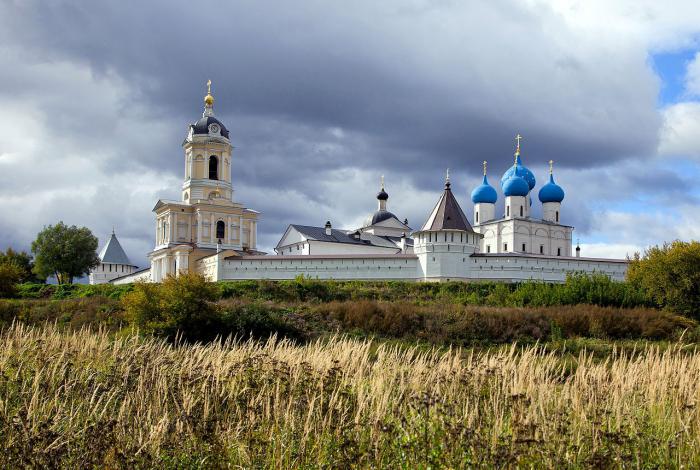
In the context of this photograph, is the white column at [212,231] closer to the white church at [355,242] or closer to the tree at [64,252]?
the white church at [355,242]

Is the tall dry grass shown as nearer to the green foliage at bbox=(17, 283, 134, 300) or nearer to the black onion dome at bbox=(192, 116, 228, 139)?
the green foliage at bbox=(17, 283, 134, 300)

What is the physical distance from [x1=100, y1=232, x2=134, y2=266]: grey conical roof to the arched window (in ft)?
49.7

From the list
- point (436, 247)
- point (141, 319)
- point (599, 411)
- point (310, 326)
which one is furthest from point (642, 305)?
point (599, 411)

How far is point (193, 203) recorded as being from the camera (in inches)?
1876

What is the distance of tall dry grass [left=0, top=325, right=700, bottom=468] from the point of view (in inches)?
216

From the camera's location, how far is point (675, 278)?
28.6 metres

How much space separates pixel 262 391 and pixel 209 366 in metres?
1.25

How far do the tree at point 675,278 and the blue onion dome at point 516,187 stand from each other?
25321 millimetres

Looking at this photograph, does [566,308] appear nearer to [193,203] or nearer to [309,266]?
[309,266]

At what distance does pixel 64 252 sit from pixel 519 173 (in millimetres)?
33040

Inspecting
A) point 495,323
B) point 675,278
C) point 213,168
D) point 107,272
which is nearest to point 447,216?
point 675,278

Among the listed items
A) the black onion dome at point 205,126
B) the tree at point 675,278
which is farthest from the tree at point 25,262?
the tree at point 675,278

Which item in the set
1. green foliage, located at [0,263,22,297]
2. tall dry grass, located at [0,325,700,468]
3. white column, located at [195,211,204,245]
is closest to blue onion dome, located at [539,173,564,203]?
white column, located at [195,211,204,245]

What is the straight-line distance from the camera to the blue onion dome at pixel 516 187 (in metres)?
55.4
